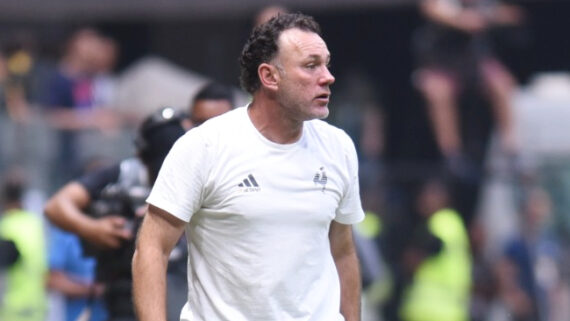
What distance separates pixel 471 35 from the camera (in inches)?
691

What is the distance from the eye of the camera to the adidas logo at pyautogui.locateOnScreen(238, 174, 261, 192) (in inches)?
239

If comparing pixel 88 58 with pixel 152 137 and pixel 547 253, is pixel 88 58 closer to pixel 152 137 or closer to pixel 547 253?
pixel 547 253

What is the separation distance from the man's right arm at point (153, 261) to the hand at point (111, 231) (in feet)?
5.15

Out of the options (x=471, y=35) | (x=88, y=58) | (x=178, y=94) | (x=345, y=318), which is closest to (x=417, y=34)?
(x=471, y=35)

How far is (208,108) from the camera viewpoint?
814 cm

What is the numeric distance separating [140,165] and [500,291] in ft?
28.1

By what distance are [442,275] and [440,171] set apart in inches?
80.7

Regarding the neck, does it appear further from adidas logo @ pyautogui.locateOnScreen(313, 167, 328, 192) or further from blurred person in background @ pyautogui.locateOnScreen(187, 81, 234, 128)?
blurred person in background @ pyautogui.locateOnScreen(187, 81, 234, 128)

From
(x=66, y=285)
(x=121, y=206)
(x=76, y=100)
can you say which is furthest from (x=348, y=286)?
(x=76, y=100)

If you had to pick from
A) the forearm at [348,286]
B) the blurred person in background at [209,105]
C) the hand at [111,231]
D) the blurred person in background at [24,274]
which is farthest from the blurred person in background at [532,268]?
the forearm at [348,286]

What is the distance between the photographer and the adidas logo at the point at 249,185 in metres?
6.06

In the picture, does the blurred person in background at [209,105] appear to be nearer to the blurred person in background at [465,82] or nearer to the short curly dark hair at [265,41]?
the short curly dark hair at [265,41]

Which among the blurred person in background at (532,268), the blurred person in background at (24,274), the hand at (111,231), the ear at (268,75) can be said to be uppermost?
the ear at (268,75)

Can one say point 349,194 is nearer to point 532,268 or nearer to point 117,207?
point 117,207
